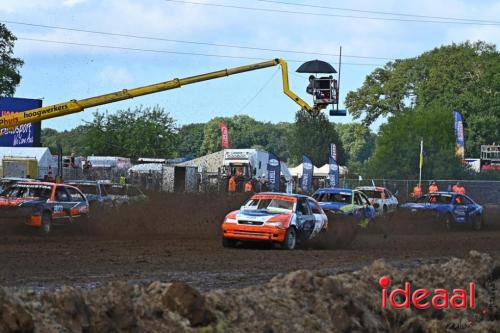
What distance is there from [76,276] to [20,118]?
47.5 feet

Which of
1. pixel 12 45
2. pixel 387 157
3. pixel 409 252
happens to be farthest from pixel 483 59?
pixel 409 252

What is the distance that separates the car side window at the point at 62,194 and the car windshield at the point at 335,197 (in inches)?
307

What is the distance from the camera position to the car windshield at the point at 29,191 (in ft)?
70.1

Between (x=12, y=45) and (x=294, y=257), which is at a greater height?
(x=12, y=45)

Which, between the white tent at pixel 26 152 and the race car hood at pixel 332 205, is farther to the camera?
the white tent at pixel 26 152

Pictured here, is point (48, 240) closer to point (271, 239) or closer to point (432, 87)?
point (271, 239)

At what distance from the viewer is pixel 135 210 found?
29219 mm

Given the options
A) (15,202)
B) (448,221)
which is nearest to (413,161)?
(448,221)

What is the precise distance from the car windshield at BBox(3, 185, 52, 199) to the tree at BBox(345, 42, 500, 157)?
6735 cm

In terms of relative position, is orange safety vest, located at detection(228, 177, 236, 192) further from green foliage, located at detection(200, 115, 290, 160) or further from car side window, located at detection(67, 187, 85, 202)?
green foliage, located at detection(200, 115, 290, 160)

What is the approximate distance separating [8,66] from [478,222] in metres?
28.1

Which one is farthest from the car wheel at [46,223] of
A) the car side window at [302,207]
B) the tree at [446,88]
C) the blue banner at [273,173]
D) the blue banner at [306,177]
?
the tree at [446,88]

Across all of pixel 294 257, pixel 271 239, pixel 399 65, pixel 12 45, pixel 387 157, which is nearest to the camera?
pixel 294 257

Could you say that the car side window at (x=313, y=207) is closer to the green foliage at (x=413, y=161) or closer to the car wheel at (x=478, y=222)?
the car wheel at (x=478, y=222)
